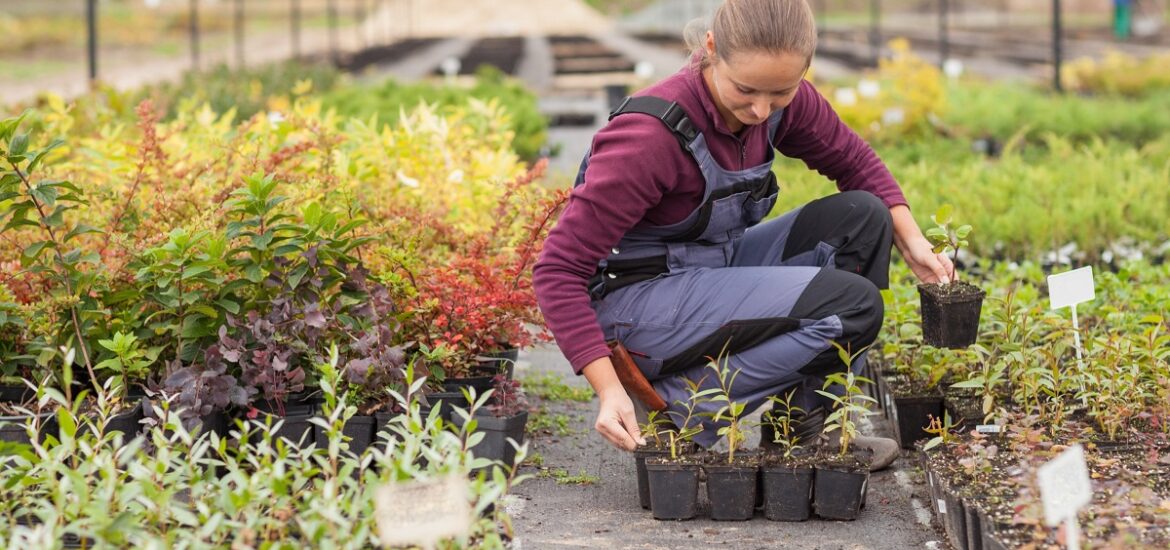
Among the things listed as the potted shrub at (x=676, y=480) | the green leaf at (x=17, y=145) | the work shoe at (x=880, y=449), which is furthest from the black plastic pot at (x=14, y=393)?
the work shoe at (x=880, y=449)

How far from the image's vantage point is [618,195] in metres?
2.94

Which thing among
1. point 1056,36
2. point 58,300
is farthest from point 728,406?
point 1056,36

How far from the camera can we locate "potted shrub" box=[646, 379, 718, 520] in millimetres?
2920

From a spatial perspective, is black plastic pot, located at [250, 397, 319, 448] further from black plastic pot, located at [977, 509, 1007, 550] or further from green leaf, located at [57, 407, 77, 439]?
black plastic pot, located at [977, 509, 1007, 550]

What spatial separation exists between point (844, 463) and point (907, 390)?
660 millimetres

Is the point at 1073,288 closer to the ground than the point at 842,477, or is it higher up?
higher up

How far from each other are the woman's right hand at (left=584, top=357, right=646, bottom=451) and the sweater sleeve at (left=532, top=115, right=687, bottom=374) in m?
0.03

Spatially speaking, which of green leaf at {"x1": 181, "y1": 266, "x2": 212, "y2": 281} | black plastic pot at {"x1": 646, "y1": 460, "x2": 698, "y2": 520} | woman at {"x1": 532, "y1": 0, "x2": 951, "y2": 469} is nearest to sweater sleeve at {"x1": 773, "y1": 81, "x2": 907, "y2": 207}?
woman at {"x1": 532, "y1": 0, "x2": 951, "y2": 469}

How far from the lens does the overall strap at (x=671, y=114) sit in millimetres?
2975

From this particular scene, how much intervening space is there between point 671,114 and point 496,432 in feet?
2.71

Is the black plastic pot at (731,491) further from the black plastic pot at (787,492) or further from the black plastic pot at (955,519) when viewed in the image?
the black plastic pot at (955,519)

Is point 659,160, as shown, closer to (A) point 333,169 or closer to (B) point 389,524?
(B) point 389,524

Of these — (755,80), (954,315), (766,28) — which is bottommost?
(954,315)

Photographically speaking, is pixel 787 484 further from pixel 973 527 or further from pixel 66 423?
pixel 66 423
